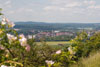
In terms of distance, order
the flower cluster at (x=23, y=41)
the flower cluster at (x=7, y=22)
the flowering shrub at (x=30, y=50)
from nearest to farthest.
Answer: the flower cluster at (x=23, y=41) → the flowering shrub at (x=30, y=50) → the flower cluster at (x=7, y=22)

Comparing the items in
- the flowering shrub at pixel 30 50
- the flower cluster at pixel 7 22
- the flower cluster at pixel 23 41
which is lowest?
the flowering shrub at pixel 30 50

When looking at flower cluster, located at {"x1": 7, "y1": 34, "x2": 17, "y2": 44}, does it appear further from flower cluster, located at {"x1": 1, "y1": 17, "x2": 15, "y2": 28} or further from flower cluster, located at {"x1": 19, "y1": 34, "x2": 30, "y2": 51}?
flower cluster, located at {"x1": 1, "y1": 17, "x2": 15, "y2": 28}

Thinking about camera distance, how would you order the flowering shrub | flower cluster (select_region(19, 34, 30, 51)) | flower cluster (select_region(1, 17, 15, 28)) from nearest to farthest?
flower cluster (select_region(19, 34, 30, 51))
the flowering shrub
flower cluster (select_region(1, 17, 15, 28))

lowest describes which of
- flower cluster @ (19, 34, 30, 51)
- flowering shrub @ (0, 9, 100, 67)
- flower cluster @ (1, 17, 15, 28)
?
flowering shrub @ (0, 9, 100, 67)

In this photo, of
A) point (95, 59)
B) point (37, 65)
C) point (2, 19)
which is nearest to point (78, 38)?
point (95, 59)

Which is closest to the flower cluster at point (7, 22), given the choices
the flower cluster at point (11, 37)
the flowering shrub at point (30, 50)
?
the flowering shrub at point (30, 50)

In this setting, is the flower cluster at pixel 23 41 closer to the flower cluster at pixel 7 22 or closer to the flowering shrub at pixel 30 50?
the flowering shrub at pixel 30 50

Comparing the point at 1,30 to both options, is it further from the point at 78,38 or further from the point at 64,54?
the point at 78,38

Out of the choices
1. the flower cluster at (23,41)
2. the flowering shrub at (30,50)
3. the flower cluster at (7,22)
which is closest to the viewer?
the flower cluster at (23,41)

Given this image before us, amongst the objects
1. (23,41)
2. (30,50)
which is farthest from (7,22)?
(30,50)

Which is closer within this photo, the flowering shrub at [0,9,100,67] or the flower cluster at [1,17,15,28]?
the flowering shrub at [0,9,100,67]

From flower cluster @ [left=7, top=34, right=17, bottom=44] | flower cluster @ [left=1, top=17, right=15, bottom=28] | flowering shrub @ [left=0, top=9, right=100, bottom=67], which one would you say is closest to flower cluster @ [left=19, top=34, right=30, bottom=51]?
flowering shrub @ [left=0, top=9, right=100, bottom=67]
